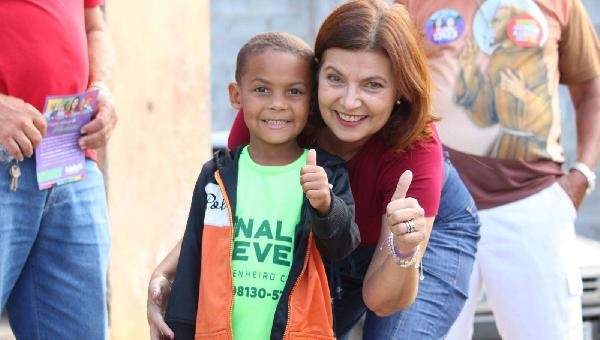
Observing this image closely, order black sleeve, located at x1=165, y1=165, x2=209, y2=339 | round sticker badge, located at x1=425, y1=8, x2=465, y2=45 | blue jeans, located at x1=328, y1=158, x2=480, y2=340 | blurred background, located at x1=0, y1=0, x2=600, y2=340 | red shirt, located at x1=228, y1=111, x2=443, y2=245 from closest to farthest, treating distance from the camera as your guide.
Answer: black sleeve, located at x1=165, y1=165, x2=209, y2=339 → red shirt, located at x1=228, y1=111, x2=443, y2=245 → blue jeans, located at x1=328, y1=158, x2=480, y2=340 → round sticker badge, located at x1=425, y1=8, x2=465, y2=45 → blurred background, located at x1=0, y1=0, x2=600, y2=340

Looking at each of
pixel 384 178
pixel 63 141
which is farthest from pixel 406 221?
pixel 63 141

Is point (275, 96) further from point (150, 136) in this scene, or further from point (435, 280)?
point (150, 136)

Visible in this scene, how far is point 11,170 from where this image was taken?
318 cm

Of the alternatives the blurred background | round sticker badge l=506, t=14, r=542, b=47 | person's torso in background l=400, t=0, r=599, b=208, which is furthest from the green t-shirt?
the blurred background

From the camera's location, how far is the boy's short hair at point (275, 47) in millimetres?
2992

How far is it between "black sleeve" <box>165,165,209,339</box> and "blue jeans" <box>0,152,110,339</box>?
0.49 m

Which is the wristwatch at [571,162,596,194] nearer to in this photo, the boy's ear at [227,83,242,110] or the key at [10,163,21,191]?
the boy's ear at [227,83,242,110]

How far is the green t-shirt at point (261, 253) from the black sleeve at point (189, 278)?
0.42ft

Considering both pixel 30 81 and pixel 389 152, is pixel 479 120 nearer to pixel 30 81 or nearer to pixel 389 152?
pixel 389 152

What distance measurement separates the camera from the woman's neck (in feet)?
10.3

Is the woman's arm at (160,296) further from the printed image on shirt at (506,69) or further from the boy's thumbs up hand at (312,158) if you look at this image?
the printed image on shirt at (506,69)

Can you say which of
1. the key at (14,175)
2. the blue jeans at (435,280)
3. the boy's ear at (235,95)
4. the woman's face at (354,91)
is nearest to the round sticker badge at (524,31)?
the blue jeans at (435,280)

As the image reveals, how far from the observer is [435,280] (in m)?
3.37

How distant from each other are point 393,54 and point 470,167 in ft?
4.22
